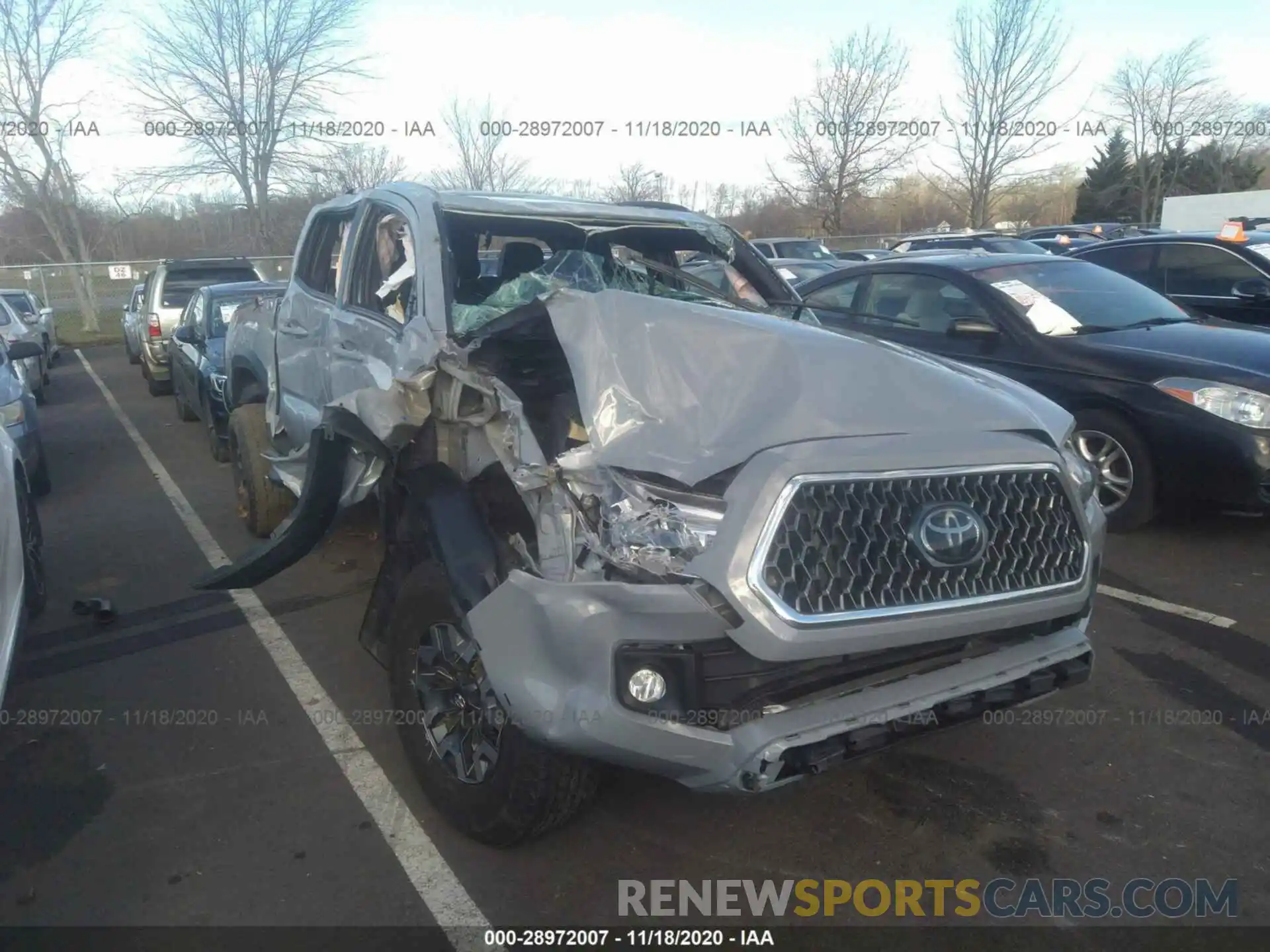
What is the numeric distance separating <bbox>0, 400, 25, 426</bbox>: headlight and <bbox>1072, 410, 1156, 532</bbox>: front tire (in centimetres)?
742

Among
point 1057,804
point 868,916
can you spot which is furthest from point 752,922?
point 1057,804

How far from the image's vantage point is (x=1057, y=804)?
Result: 11.2ft

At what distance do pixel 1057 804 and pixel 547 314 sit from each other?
2.45m

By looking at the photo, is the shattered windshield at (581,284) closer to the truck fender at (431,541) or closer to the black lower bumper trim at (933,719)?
the truck fender at (431,541)

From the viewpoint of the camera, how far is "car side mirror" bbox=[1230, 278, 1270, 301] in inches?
305

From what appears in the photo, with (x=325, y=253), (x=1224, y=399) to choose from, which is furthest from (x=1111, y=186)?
(x=325, y=253)

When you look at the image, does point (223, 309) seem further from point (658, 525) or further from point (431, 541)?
point (658, 525)

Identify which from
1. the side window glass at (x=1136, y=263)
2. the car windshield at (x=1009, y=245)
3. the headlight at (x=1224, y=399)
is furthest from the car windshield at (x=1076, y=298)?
the car windshield at (x=1009, y=245)

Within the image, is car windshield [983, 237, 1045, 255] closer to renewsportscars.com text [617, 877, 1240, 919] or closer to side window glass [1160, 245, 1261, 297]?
side window glass [1160, 245, 1261, 297]

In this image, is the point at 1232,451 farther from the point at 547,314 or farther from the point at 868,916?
the point at 547,314

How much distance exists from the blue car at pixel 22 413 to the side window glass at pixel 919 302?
6196mm

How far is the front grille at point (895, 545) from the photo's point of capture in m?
2.51

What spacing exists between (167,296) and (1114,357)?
12.8m

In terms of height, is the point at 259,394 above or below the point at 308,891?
above
